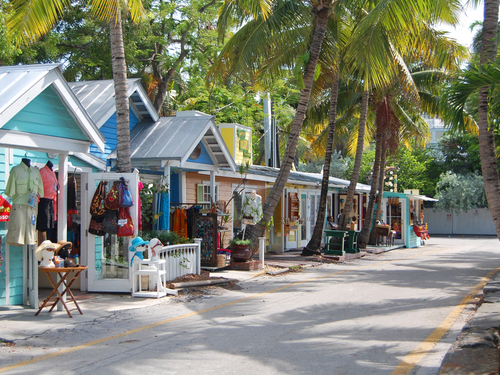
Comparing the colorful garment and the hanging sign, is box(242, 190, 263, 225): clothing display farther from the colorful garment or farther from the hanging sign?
the hanging sign

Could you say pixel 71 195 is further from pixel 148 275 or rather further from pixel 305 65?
pixel 305 65

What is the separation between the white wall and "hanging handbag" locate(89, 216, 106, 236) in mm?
34974

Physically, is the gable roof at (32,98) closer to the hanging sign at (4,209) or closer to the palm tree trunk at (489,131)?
the hanging sign at (4,209)

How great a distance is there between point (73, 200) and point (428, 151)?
3825 cm

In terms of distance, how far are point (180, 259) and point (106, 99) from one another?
5.20 meters

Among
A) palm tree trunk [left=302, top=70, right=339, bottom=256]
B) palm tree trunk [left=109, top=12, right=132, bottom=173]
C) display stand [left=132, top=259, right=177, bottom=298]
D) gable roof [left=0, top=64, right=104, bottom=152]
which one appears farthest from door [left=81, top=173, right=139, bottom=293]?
palm tree trunk [left=302, top=70, right=339, bottom=256]

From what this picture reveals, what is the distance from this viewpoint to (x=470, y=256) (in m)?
20.6

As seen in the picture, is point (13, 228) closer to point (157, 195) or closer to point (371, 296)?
point (157, 195)

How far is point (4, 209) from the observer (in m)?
8.71

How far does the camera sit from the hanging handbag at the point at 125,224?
33.9 ft

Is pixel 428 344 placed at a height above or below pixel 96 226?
below

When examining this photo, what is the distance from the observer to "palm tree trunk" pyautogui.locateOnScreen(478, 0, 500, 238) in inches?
319

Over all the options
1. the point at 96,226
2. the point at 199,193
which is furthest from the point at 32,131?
the point at 199,193

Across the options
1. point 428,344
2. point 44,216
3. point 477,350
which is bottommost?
point 428,344
